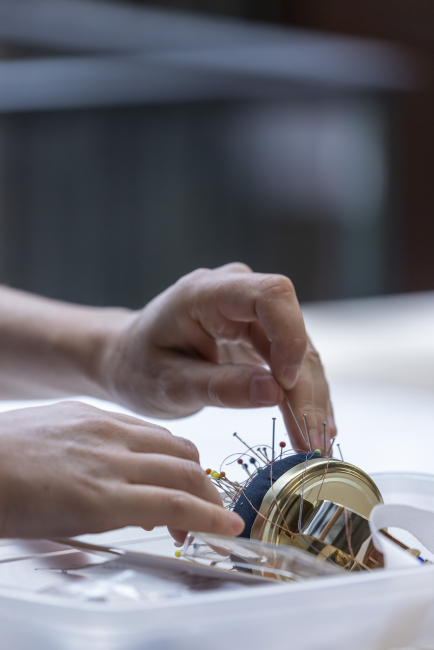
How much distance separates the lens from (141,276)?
157 cm

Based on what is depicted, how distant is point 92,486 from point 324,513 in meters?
0.12

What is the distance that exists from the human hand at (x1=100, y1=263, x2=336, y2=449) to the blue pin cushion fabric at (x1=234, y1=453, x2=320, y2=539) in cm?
8

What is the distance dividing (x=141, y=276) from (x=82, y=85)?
48 centimetres

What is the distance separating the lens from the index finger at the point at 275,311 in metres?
0.44

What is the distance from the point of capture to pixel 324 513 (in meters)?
0.31

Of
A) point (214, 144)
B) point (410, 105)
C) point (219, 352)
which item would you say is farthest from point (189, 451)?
point (410, 105)

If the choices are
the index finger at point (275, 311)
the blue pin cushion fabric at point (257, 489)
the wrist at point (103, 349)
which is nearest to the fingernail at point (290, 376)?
the index finger at point (275, 311)

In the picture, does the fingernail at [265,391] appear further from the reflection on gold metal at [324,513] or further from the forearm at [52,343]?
the forearm at [52,343]

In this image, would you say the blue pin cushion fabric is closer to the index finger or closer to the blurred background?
the index finger

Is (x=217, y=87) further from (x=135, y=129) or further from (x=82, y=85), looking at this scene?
(x=82, y=85)

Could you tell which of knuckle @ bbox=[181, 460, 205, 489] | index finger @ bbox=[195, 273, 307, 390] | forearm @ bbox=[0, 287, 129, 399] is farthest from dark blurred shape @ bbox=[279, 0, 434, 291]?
knuckle @ bbox=[181, 460, 205, 489]

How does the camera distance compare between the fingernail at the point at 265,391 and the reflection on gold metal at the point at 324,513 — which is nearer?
the reflection on gold metal at the point at 324,513

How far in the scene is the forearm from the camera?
68cm

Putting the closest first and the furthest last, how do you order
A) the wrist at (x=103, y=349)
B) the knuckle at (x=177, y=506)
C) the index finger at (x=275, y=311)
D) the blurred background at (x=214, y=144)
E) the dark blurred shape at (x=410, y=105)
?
the knuckle at (x=177, y=506) → the index finger at (x=275, y=311) → the wrist at (x=103, y=349) → the blurred background at (x=214, y=144) → the dark blurred shape at (x=410, y=105)
